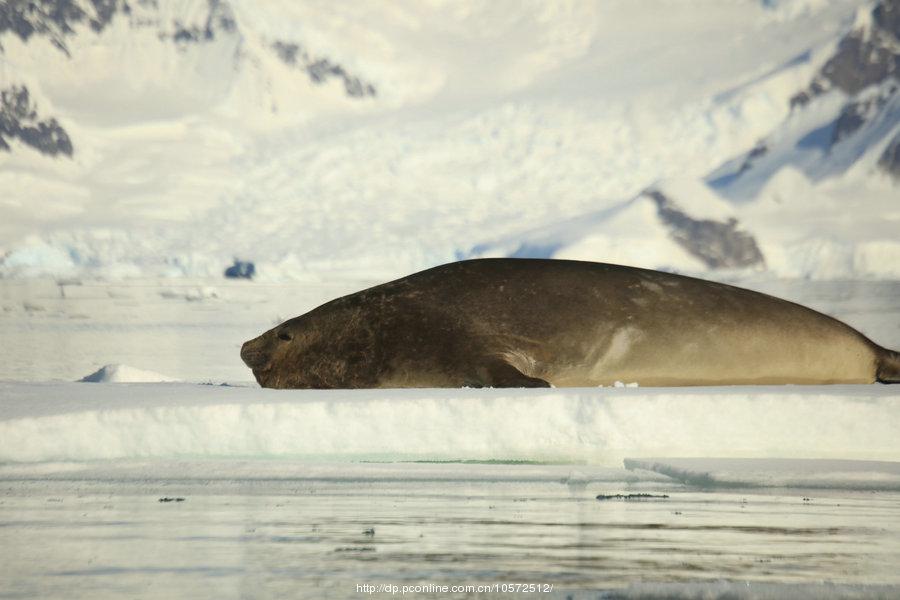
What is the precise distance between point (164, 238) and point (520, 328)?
70.2 m

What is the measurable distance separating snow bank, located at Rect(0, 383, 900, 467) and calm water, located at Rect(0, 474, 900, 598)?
0.43 metres

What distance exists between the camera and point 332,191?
76125mm

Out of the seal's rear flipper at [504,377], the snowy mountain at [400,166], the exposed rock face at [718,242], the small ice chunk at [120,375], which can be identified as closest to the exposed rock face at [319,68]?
the snowy mountain at [400,166]

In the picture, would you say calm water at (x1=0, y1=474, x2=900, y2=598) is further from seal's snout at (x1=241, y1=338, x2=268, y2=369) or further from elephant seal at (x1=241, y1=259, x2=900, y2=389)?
seal's snout at (x1=241, y1=338, x2=268, y2=369)

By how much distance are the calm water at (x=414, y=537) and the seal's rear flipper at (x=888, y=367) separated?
298cm

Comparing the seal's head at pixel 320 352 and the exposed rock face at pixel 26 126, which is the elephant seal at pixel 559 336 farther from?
the exposed rock face at pixel 26 126

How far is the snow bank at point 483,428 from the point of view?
402 centimetres

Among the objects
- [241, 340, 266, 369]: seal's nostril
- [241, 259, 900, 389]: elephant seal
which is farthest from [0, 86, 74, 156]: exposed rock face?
[241, 259, 900, 389]: elephant seal

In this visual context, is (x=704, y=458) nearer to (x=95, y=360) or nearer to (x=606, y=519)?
(x=606, y=519)

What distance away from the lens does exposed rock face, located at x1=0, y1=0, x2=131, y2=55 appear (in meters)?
174

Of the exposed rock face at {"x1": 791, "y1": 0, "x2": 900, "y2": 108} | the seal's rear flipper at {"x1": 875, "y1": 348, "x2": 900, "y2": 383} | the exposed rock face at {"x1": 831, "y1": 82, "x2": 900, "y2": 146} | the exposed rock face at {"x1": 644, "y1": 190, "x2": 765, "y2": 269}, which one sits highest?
the exposed rock face at {"x1": 791, "y1": 0, "x2": 900, "y2": 108}

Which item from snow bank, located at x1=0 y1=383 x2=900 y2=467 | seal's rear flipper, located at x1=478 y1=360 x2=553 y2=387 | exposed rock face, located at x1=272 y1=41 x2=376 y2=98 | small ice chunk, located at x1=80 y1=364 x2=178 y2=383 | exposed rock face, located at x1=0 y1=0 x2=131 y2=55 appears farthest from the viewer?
exposed rock face, located at x1=0 y1=0 x2=131 y2=55

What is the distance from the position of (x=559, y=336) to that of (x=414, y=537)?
323 cm

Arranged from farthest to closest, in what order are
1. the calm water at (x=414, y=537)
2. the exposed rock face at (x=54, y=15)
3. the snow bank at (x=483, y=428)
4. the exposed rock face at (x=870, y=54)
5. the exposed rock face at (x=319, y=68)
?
the exposed rock face at (x=54, y=15)
the exposed rock face at (x=319, y=68)
the exposed rock face at (x=870, y=54)
the snow bank at (x=483, y=428)
the calm water at (x=414, y=537)
